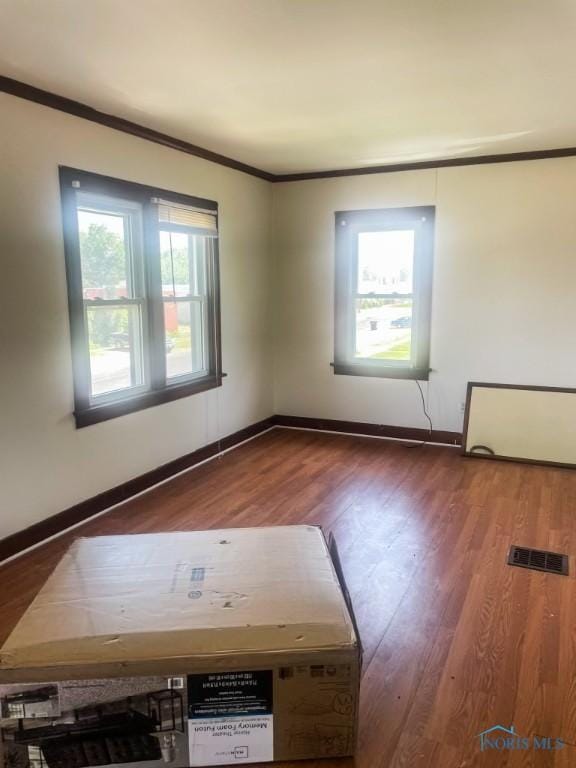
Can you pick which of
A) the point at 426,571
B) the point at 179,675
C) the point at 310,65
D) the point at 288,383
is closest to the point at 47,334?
the point at 310,65

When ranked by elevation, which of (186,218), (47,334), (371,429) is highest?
(186,218)

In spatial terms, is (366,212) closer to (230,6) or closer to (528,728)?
(230,6)

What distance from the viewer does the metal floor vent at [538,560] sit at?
9.50 feet

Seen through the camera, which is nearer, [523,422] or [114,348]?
[114,348]

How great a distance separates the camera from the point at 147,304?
3902 millimetres

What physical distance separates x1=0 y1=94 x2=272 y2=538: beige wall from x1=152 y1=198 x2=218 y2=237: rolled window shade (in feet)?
0.48

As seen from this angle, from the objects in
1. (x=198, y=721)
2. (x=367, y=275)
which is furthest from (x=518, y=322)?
(x=198, y=721)

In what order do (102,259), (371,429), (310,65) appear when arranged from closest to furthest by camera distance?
(310,65) → (102,259) → (371,429)

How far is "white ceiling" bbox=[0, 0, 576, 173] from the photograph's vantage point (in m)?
2.12

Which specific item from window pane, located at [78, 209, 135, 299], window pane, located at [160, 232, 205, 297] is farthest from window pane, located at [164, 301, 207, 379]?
window pane, located at [78, 209, 135, 299]

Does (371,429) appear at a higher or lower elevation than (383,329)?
lower

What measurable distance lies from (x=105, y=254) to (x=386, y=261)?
257 cm

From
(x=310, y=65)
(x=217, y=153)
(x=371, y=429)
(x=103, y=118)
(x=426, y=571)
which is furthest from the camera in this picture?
(x=371, y=429)

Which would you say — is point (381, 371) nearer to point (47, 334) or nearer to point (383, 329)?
point (383, 329)
